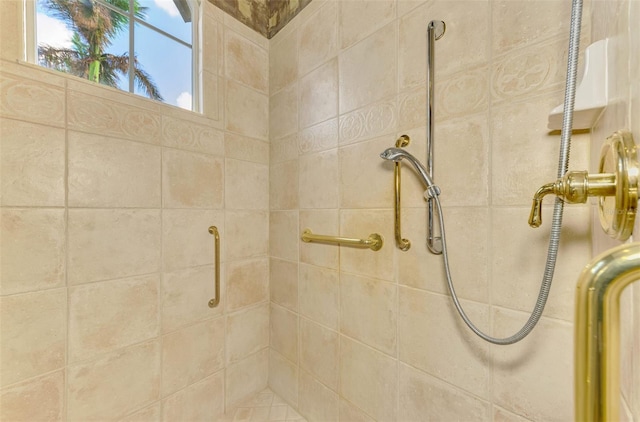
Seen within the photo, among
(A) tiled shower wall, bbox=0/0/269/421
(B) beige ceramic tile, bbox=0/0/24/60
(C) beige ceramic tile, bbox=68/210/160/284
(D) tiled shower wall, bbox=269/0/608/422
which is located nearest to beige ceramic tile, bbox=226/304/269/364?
(A) tiled shower wall, bbox=0/0/269/421

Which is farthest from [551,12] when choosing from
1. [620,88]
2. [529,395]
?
[529,395]

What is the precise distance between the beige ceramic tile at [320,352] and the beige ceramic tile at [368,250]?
12.3 inches

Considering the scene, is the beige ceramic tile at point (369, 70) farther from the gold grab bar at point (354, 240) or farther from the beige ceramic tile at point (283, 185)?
the gold grab bar at point (354, 240)

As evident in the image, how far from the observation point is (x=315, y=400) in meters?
1.14

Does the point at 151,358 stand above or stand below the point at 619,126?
below

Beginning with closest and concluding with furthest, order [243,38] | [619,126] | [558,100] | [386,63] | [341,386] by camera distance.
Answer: [619,126], [558,100], [386,63], [341,386], [243,38]

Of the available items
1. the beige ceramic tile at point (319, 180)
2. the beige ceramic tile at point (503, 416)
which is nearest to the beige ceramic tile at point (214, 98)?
the beige ceramic tile at point (319, 180)

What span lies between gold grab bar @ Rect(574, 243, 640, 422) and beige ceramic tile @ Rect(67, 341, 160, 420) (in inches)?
47.9

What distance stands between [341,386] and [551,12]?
1.32m

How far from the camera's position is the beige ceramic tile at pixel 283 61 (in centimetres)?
125

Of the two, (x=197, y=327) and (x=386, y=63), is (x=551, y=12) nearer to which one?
(x=386, y=63)

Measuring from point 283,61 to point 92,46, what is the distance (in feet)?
2.47

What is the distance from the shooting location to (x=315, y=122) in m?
1.15

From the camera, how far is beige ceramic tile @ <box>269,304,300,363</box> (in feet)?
4.08
